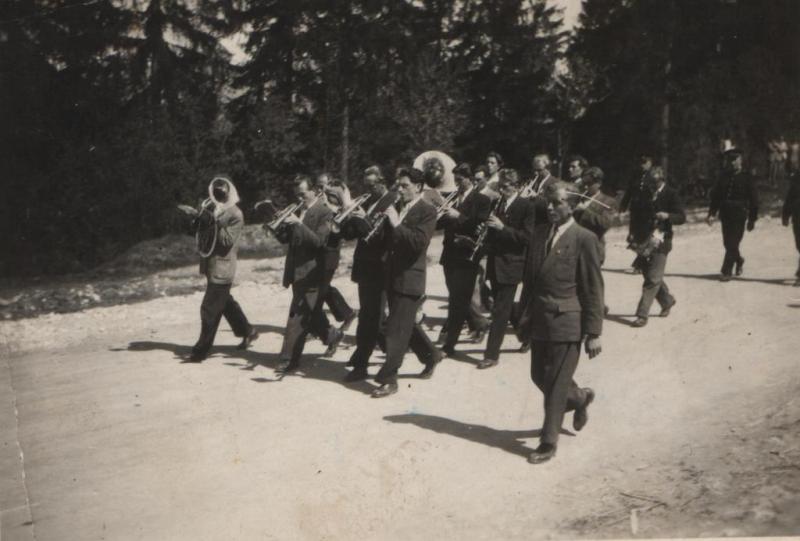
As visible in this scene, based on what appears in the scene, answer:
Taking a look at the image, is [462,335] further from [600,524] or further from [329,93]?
[329,93]

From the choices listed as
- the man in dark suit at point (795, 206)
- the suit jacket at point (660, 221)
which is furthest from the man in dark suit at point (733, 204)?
the suit jacket at point (660, 221)

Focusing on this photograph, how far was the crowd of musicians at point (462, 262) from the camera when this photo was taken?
5535mm

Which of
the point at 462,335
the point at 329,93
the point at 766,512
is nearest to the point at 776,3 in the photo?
the point at 462,335

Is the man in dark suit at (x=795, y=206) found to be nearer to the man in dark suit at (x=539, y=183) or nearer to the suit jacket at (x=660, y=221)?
the suit jacket at (x=660, y=221)

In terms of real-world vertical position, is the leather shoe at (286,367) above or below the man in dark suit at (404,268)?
below

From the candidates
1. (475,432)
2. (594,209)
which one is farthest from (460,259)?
(475,432)

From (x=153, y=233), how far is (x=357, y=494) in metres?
22.2

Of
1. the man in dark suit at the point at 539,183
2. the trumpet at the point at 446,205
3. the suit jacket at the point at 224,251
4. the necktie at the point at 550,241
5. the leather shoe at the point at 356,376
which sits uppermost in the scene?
the man in dark suit at the point at 539,183

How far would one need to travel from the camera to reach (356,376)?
7.75 m

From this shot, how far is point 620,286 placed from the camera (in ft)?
40.1

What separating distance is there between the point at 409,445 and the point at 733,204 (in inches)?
316

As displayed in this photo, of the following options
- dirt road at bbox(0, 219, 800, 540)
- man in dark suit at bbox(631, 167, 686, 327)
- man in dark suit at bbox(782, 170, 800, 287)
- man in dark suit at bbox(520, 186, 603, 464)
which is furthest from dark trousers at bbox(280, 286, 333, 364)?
man in dark suit at bbox(782, 170, 800, 287)

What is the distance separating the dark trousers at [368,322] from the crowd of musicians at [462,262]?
0.01 meters

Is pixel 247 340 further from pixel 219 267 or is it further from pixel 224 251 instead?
pixel 224 251
